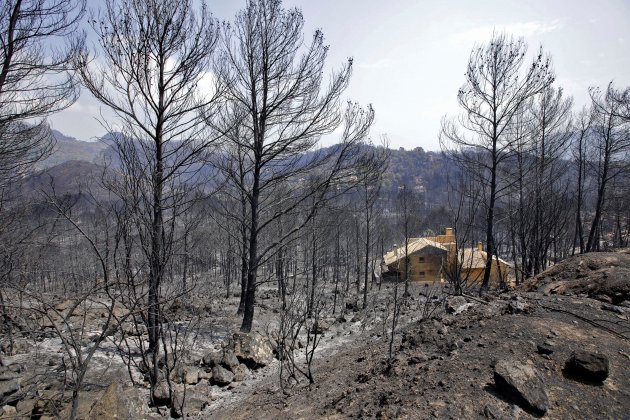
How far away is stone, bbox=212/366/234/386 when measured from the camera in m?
6.20

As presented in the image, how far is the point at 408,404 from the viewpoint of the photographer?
3.54m

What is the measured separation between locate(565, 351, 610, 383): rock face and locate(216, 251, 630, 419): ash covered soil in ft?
0.11

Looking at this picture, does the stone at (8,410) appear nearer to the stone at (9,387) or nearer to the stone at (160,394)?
the stone at (9,387)

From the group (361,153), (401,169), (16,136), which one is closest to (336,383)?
(361,153)

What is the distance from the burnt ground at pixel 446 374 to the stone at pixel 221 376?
0.31ft

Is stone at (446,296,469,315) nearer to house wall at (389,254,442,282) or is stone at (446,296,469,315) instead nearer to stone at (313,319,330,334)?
stone at (313,319,330,334)

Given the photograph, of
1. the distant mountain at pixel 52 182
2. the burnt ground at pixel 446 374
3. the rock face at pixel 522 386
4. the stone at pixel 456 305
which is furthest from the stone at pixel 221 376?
the rock face at pixel 522 386

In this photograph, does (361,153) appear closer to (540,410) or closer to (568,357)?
(568,357)

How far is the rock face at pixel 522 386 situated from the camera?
10.8 feet

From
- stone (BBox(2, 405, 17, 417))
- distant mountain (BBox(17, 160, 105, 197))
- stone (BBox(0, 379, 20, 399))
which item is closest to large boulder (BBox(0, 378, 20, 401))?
stone (BBox(0, 379, 20, 399))

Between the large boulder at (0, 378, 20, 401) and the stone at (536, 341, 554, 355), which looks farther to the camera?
the large boulder at (0, 378, 20, 401)

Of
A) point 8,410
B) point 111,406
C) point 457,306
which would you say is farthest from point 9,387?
point 457,306

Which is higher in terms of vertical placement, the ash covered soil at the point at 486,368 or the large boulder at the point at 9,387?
the ash covered soil at the point at 486,368

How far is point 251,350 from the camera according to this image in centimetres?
726
